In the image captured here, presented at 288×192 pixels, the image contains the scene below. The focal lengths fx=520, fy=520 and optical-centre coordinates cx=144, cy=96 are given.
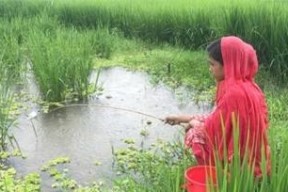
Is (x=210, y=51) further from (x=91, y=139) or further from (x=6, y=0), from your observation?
(x=6, y=0)

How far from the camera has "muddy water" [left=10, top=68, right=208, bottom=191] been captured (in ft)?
13.6

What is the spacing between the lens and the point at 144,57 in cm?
784

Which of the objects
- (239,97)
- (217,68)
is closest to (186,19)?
(217,68)

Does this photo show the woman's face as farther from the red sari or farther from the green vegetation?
the green vegetation

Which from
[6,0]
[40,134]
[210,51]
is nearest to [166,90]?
[40,134]

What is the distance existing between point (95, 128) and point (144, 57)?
9.94ft

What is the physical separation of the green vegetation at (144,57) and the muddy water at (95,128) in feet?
0.46

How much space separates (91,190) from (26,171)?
0.66 metres

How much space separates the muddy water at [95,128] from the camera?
416 cm

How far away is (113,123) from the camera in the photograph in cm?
511

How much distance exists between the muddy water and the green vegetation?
0.14 metres

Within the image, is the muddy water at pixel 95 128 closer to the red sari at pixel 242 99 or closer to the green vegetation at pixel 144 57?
the green vegetation at pixel 144 57

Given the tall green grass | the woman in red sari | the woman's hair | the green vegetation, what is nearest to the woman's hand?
the green vegetation

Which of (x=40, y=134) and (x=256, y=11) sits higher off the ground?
(x=256, y=11)
